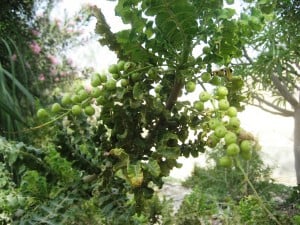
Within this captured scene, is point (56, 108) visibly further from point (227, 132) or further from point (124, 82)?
point (227, 132)

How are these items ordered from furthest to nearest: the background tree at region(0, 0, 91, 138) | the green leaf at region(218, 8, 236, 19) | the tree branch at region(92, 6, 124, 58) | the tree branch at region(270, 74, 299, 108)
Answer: the tree branch at region(270, 74, 299, 108), the background tree at region(0, 0, 91, 138), the tree branch at region(92, 6, 124, 58), the green leaf at region(218, 8, 236, 19)

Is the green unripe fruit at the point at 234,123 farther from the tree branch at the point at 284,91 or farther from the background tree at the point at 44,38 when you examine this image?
the tree branch at the point at 284,91

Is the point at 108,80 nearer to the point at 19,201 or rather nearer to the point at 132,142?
the point at 132,142

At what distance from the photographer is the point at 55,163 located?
31.4 inches

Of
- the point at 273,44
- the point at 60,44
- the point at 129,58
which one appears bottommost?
the point at 129,58

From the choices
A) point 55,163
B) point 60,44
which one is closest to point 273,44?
point 55,163

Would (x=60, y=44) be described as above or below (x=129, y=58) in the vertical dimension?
above

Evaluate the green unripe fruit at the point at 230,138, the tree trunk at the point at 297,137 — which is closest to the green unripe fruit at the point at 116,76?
the green unripe fruit at the point at 230,138

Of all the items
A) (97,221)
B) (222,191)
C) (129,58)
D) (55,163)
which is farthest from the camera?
(222,191)

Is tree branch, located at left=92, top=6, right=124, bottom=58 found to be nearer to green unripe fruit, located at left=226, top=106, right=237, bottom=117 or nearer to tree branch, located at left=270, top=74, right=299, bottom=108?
green unripe fruit, located at left=226, top=106, right=237, bottom=117

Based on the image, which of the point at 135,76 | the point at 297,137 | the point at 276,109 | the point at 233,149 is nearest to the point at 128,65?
the point at 135,76

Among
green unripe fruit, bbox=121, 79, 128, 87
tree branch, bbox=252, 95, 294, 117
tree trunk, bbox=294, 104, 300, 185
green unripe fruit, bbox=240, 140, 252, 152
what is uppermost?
tree branch, bbox=252, 95, 294, 117

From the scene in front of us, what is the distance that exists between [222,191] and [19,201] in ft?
10.7

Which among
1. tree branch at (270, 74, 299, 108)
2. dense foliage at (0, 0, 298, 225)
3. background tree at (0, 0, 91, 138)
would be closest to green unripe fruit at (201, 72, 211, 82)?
dense foliage at (0, 0, 298, 225)
